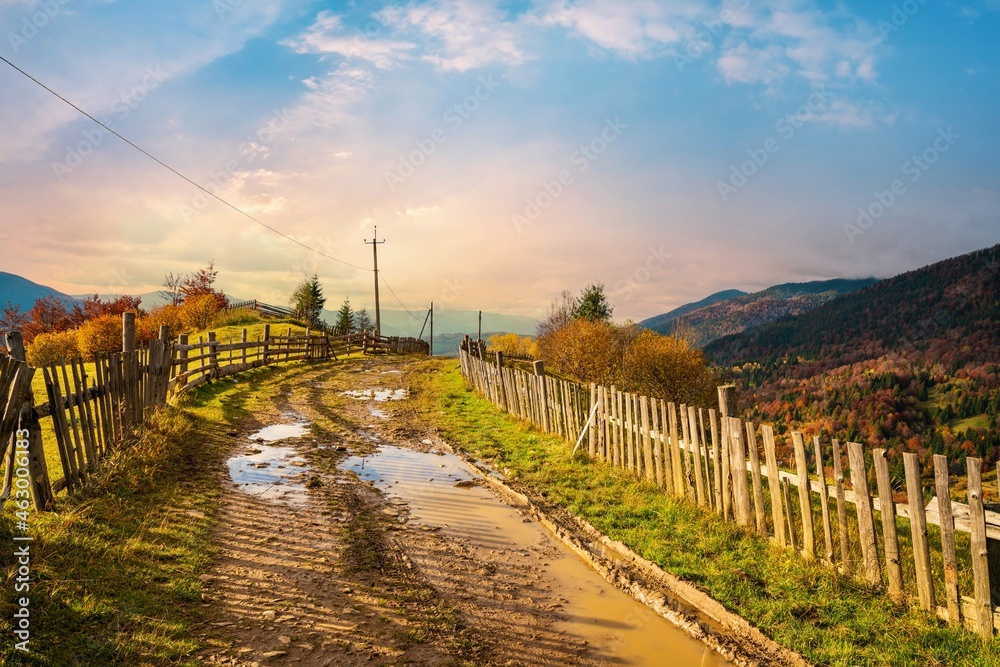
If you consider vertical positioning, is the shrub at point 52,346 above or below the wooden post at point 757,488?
above

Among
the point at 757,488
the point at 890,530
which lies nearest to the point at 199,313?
the point at 757,488

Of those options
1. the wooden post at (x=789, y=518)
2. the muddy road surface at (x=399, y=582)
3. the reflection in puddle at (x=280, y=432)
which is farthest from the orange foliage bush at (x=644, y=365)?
the wooden post at (x=789, y=518)

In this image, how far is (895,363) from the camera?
137500 mm

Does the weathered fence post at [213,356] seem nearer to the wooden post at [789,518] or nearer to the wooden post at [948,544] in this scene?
the wooden post at [789,518]

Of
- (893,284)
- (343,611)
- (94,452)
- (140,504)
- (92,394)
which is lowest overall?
(343,611)

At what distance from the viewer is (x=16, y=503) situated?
5.87m

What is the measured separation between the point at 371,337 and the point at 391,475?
35.4m

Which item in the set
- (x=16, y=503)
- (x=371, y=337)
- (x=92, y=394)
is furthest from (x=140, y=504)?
(x=371, y=337)

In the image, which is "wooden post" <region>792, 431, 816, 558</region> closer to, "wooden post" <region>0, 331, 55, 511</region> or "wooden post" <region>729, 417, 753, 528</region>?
"wooden post" <region>729, 417, 753, 528</region>

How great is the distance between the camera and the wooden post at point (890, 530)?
4.84 meters

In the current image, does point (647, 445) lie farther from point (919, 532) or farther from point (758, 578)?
point (919, 532)

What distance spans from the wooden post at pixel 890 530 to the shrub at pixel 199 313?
52359mm

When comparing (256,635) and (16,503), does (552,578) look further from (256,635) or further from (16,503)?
(16,503)

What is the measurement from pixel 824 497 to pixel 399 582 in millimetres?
4264
